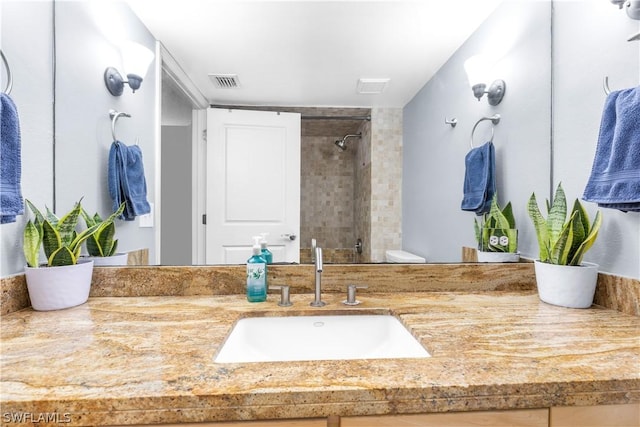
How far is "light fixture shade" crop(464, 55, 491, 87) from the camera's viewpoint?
128cm

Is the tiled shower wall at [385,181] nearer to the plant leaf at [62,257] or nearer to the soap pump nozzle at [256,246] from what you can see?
the soap pump nozzle at [256,246]

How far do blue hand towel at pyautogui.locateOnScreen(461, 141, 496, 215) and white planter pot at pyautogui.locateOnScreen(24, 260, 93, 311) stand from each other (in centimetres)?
136

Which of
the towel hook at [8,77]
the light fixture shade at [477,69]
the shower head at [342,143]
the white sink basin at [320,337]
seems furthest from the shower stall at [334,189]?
the towel hook at [8,77]

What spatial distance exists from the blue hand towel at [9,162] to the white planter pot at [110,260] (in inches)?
12.5

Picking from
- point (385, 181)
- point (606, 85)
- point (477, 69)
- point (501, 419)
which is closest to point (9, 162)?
point (385, 181)

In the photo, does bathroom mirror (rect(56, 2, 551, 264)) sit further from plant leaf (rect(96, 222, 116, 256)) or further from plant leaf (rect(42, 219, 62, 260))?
plant leaf (rect(42, 219, 62, 260))

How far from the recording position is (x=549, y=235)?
1.07 meters

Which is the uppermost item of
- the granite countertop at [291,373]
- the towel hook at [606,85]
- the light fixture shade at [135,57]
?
the light fixture shade at [135,57]

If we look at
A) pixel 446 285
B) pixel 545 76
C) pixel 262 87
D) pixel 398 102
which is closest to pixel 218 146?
pixel 262 87

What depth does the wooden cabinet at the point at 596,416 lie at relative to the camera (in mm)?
567

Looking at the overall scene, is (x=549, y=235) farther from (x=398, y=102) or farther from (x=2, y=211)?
(x=2, y=211)

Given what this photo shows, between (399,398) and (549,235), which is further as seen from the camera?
(549,235)

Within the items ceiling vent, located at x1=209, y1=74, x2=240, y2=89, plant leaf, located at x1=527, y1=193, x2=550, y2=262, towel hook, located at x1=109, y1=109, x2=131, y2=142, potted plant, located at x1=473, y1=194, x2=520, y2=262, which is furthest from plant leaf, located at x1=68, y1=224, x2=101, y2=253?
plant leaf, located at x1=527, y1=193, x2=550, y2=262

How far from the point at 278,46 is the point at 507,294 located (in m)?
1.24
